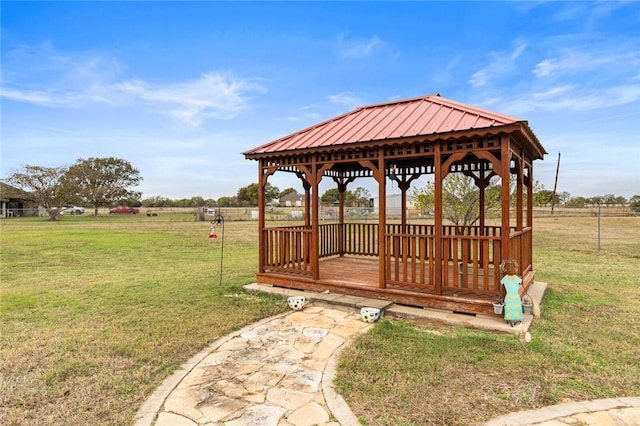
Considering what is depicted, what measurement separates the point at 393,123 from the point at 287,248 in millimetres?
2953

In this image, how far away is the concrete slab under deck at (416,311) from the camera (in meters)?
4.59

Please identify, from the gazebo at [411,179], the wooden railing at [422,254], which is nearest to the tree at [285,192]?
the wooden railing at [422,254]

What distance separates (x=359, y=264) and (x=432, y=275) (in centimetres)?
259

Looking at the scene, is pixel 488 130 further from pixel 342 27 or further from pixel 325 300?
pixel 342 27

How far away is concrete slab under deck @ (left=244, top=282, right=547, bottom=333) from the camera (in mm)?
4590

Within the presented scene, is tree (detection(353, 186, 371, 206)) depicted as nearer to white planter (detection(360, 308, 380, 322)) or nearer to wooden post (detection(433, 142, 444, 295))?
wooden post (detection(433, 142, 444, 295))

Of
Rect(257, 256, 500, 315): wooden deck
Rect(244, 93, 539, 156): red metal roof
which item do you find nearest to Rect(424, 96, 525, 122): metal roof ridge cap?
Rect(244, 93, 539, 156): red metal roof

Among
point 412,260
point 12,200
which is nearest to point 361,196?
point 12,200

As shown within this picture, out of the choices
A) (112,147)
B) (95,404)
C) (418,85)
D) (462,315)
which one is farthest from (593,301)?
(112,147)

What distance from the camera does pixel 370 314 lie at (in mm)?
4934

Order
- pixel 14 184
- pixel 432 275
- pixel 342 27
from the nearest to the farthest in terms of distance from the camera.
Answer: pixel 432 275, pixel 342 27, pixel 14 184

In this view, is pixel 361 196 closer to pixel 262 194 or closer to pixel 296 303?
pixel 262 194

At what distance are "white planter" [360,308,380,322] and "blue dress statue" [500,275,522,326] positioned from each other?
160cm

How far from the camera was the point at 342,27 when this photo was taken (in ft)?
37.4
